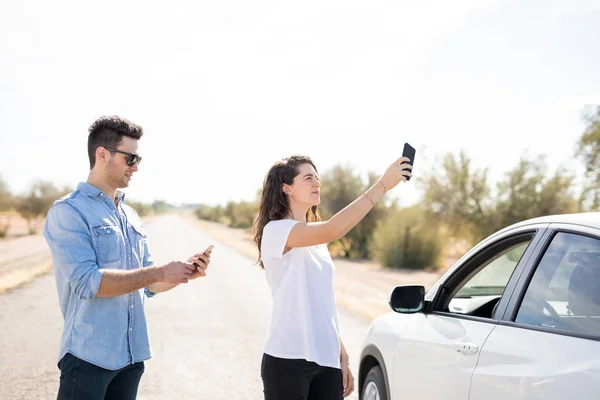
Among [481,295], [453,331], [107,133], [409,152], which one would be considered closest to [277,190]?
[409,152]

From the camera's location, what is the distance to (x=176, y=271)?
11.2 ft

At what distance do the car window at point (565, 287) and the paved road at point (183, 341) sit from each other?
4.59 m

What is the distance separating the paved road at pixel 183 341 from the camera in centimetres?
784

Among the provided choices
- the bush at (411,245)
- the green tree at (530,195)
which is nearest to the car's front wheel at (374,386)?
the green tree at (530,195)

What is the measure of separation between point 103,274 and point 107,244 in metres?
0.23

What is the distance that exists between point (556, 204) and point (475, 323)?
20403 millimetres

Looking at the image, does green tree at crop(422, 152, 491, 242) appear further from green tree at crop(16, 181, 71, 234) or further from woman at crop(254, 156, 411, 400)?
green tree at crop(16, 181, 71, 234)

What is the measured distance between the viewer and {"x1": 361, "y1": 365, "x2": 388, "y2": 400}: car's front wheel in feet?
15.7

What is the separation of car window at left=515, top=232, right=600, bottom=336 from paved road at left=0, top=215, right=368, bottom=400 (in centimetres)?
459

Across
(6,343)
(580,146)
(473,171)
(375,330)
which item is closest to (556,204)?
(473,171)

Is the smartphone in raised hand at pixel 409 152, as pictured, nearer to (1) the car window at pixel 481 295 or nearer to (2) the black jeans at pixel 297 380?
(1) the car window at pixel 481 295

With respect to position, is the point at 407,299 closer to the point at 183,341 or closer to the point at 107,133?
the point at 107,133

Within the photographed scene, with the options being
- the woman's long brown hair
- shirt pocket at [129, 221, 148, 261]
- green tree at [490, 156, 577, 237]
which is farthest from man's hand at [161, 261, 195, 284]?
green tree at [490, 156, 577, 237]

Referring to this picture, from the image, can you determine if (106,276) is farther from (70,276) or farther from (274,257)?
(274,257)
